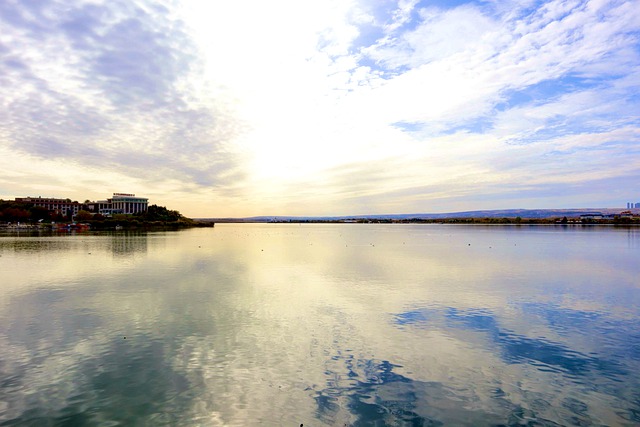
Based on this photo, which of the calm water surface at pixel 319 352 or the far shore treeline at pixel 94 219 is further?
the far shore treeline at pixel 94 219

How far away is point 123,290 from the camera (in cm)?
2480

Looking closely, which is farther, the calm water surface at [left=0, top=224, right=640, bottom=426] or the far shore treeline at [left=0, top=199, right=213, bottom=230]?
the far shore treeline at [left=0, top=199, right=213, bottom=230]

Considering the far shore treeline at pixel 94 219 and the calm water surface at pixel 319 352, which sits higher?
the far shore treeline at pixel 94 219

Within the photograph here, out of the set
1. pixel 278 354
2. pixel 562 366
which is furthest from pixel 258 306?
pixel 562 366

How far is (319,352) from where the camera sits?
534 inches

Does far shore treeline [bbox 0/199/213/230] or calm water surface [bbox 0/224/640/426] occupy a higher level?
far shore treeline [bbox 0/199/213/230]

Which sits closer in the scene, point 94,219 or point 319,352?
point 319,352

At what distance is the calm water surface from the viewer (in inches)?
376

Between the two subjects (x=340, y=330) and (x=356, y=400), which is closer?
(x=356, y=400)

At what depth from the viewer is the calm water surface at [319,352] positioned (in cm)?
956

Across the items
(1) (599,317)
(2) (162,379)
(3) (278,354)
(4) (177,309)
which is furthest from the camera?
(4) (177,309)

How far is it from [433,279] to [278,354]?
62.5 ft

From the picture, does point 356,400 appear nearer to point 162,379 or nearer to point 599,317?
point 162,379

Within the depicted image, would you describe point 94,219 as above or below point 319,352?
above
